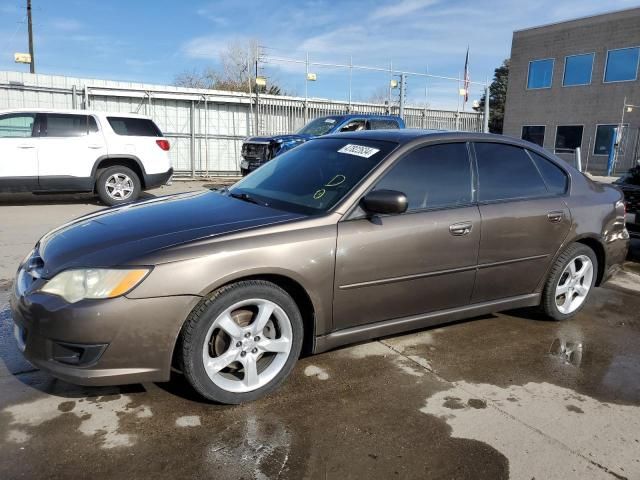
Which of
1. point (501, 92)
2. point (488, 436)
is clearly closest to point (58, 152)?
point (488, 436)

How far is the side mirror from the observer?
3.15 meters

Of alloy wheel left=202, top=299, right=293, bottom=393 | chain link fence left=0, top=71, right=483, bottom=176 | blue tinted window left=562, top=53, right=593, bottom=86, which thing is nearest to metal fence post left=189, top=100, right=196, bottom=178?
chain link fence left=0, top=71, right=483, bottom=176

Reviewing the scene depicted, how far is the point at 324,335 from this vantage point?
3.19 metres

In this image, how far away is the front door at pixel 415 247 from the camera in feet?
10.5

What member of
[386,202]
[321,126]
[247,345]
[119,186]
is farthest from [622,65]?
[247,345]

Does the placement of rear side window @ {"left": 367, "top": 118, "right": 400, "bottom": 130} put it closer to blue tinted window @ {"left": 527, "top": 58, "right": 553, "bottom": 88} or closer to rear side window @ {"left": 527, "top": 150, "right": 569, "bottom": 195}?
rear side window @ {"left": 527, "top": 150, "right": 569, "bottom": 195}

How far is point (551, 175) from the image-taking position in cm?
427

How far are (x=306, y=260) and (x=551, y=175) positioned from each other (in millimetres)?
2445

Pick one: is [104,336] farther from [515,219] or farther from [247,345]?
[515,219]

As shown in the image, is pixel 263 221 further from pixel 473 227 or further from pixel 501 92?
pixel 501 92

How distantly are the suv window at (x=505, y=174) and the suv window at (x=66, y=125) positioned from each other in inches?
307

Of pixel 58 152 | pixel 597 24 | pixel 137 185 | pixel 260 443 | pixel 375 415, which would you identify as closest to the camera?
pixel 260 443

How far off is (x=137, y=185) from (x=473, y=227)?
25.9 ft

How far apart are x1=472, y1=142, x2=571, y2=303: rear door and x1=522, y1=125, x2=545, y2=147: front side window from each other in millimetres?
27097
